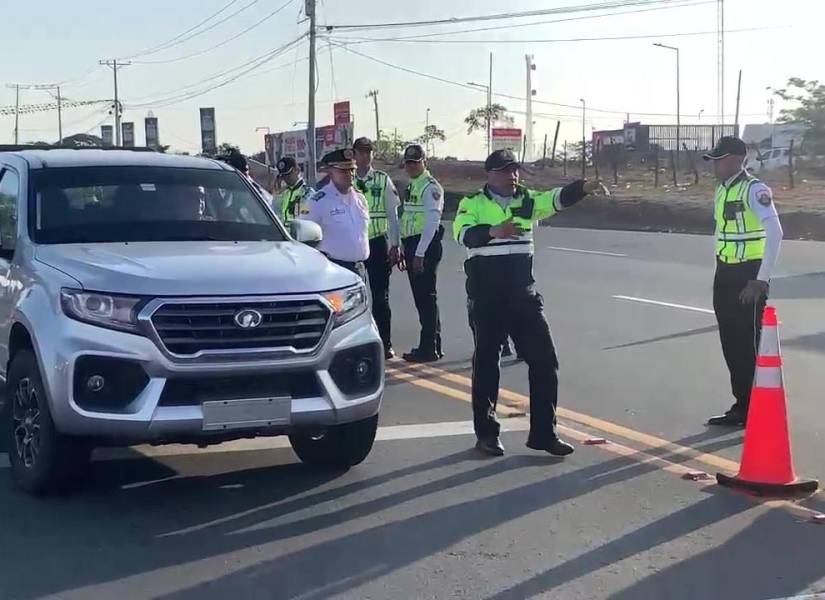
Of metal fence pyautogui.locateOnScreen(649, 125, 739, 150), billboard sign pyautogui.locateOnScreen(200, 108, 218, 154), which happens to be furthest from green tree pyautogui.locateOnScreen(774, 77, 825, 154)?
billboard sign pyautogui.locateOnScreen(200, 108, 218, 154)

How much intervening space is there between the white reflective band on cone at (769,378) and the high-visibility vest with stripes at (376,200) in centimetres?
495

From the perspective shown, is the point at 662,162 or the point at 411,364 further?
the point at 662,162

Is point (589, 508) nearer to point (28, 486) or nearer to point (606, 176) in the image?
point (28, 486)

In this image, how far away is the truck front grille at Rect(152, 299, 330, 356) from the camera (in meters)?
5.67

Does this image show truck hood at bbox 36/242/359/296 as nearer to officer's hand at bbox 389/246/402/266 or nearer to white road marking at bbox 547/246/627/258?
officer's hand at bbox 389/246/402/266

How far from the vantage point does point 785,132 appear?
2366 inches

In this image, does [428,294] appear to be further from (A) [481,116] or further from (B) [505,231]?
(A) [481,116]

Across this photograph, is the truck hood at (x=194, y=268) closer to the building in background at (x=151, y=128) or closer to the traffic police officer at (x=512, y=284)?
the traffic police officer at (x=512, y=284)

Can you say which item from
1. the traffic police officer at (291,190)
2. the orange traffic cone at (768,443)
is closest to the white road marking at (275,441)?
the orange traffic cone at (768,443)

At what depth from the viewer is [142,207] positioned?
694 centimetres

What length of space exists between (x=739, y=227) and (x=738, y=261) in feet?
0.73

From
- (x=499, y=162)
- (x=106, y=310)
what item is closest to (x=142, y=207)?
(x=106, y=310)

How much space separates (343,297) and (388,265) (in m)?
4.61

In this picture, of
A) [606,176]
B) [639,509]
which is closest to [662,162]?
[606,176]
